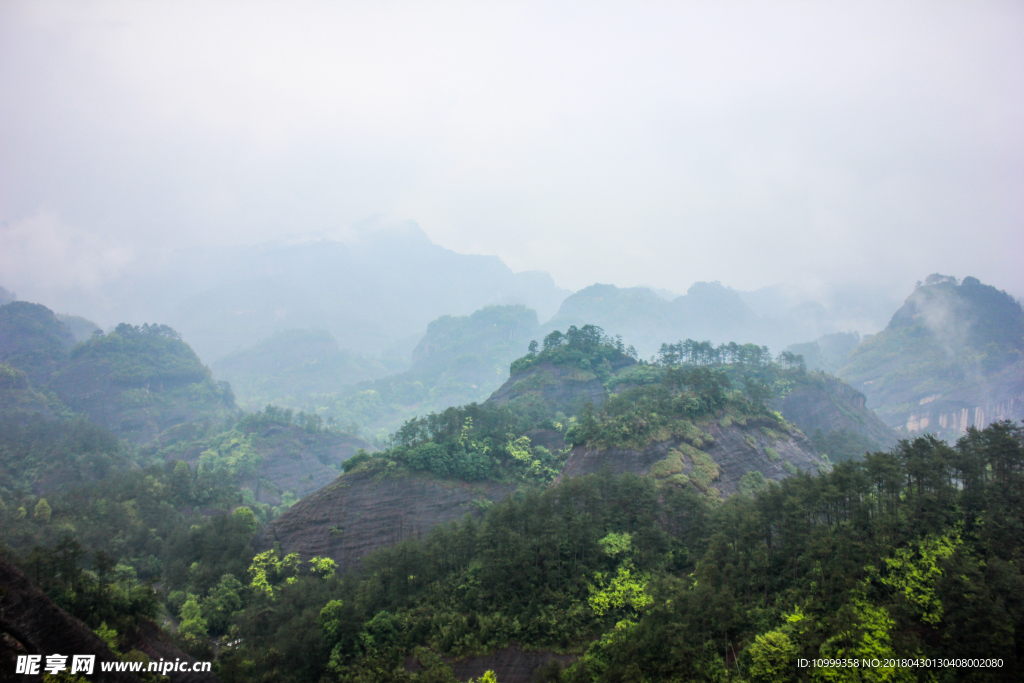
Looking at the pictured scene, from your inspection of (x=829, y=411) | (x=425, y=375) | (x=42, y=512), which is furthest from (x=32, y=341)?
(x=829, y=411)

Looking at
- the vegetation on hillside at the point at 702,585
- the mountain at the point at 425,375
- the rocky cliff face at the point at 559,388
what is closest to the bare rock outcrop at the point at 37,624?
the vegetation on hillside at the point at 702,585

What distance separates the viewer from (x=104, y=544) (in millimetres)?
35094

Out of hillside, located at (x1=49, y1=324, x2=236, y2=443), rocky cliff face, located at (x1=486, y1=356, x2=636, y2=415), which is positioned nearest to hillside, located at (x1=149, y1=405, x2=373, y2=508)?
hillside, located at (x1=49, y1=324, x2=236, y2=443)

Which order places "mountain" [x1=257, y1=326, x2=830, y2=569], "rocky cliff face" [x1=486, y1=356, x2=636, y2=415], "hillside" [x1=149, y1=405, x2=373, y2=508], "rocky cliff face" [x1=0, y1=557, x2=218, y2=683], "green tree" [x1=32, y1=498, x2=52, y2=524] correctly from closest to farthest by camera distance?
"rocky cliff face" [x1=0, y1=557, x2=218, y2=683] → "mountain" [x1=257, y1=326, x2=830, y2=569] → "green tree" [x1=32, y1=498, x2=52, y2=524] → "rocky cliff face" [x1=486, y1=356, x2=636, y2=415] → "hillside" [x1=149, y1=405, x2=373, y2=508]

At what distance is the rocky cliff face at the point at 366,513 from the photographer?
32500 mm

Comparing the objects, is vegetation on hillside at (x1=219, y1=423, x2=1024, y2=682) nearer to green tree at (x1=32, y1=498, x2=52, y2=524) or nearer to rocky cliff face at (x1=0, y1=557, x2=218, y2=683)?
rocky cliff face at (x1=0, y1=557, x2=218, y2=683)

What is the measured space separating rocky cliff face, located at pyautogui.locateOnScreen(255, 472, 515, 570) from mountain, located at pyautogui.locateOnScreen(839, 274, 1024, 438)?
277 ft

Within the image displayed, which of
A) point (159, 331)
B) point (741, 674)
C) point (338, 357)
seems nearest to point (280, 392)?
point (338, 357)

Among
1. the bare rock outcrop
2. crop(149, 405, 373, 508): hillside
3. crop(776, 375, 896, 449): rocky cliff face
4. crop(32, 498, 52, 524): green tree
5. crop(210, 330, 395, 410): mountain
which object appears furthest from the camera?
crop(210, 330, 395, 410): mountain

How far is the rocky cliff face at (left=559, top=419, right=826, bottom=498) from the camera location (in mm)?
30312

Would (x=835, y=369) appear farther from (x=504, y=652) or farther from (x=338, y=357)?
(x=338, y=357)

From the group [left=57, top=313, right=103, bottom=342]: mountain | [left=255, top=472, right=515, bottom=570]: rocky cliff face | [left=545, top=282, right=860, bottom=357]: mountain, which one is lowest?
[left=255, top=472, right=515, bottom=570]: rocky cliff face

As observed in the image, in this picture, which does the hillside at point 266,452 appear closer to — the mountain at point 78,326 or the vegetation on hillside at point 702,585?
the vegetation on hillside at point 702,585

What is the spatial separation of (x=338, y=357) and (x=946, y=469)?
171 m
